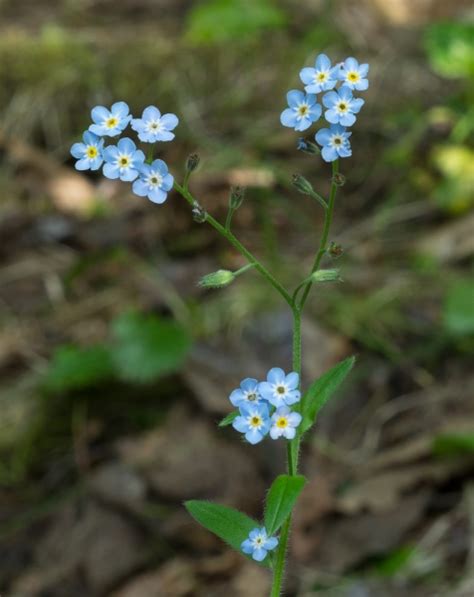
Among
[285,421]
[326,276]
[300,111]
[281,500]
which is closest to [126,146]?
[300,111]

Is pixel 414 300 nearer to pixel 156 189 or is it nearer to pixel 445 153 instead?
pixel 445 153

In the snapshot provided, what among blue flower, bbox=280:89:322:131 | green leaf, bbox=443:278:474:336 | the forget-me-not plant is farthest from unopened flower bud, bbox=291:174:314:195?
green leaf, bbox=443:278:474:336

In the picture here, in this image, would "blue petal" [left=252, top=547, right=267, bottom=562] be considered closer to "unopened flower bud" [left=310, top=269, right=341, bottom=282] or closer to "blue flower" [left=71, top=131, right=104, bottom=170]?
"unopened flower bud" [left=310, top=269, right=341, bottom=282]

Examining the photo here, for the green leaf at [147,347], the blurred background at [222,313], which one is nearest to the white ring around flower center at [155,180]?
the blurred background at [222,313]

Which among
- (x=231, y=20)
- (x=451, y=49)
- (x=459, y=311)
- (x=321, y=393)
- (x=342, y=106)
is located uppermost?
(x=231, y=20)

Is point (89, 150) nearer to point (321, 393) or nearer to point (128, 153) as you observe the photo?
point (128, 153)

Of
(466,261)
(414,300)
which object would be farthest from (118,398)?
(466,261)
